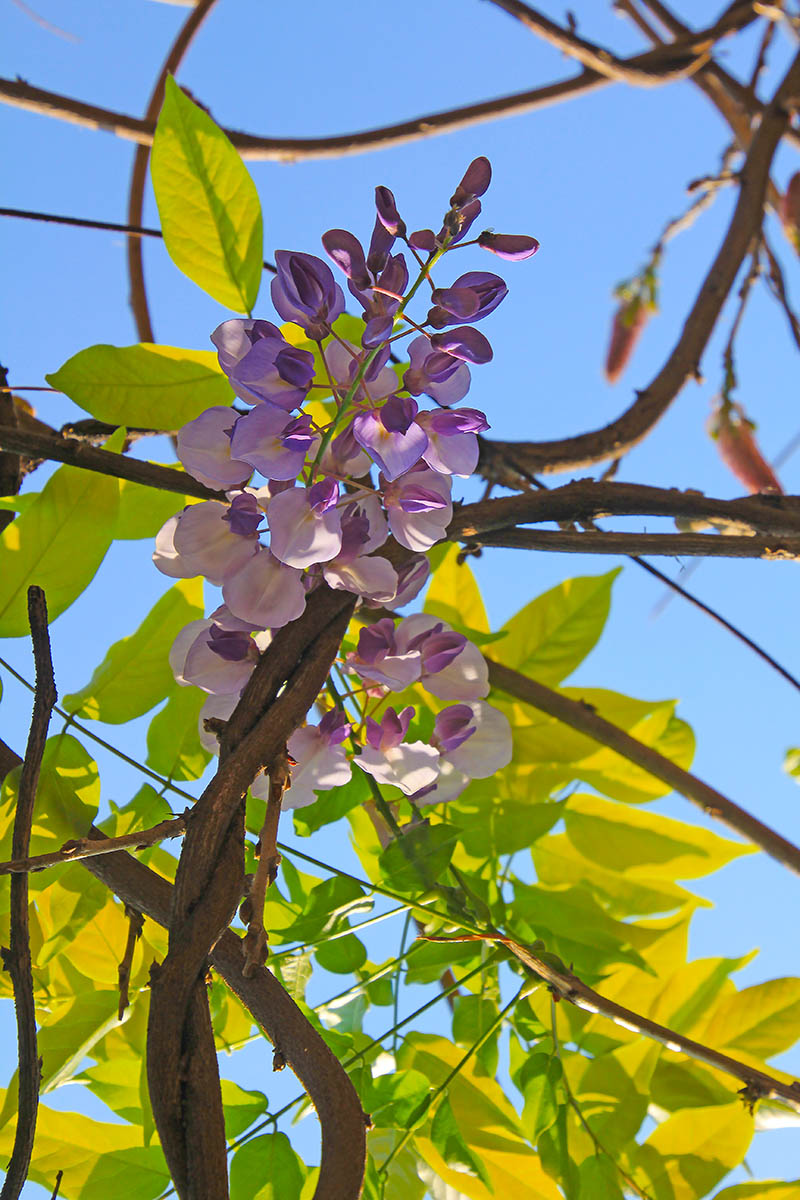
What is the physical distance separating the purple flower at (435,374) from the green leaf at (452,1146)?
1.01ft

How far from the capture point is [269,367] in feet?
1.11

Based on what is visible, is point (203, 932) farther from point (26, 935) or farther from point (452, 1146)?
point (452, 1146)

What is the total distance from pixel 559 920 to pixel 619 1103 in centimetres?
9

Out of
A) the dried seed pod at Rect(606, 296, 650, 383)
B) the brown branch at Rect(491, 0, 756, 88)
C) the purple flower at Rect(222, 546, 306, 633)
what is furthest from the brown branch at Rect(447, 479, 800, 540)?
the dried seed pod at Rect(606, 296, 650, 383)

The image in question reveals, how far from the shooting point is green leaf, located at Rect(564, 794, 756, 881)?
0.57 metres

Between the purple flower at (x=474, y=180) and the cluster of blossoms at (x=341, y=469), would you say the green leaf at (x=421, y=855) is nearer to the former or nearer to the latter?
the cluster of blossoms at (x=341, y=469)

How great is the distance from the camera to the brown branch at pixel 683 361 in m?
0.77

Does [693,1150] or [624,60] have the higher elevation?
[624,60]

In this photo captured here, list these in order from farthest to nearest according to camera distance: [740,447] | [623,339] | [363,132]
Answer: [623,339], [740,447], [363,132]

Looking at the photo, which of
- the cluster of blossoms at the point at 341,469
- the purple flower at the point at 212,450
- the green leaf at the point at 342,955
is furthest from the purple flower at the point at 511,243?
the green leaf at the point at 342,955

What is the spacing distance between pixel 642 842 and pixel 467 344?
0.36 m

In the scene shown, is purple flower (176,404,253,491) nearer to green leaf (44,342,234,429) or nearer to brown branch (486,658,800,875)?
green leaf (44,342,234,429)

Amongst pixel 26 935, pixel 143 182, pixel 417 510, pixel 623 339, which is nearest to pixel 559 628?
pixel 417 510

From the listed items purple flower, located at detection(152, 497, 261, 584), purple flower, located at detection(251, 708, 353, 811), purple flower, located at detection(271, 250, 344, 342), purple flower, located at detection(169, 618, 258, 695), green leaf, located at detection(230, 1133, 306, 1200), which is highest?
purple flower, located at detection(271, 250, 344, 342)
